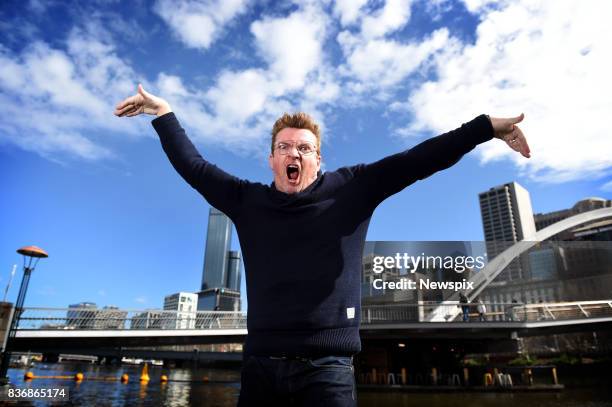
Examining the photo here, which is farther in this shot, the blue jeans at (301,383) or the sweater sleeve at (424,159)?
the sweater sleeve at (424,159)

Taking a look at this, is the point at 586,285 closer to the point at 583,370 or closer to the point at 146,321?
the point at 583,370

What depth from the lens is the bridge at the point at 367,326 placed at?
2689 cm

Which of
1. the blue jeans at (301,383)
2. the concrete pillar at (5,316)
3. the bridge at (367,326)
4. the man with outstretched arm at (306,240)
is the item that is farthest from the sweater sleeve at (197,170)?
the bridge at (367,326)

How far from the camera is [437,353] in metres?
39.3

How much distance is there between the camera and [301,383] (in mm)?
1781

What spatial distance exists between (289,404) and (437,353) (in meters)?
41.8

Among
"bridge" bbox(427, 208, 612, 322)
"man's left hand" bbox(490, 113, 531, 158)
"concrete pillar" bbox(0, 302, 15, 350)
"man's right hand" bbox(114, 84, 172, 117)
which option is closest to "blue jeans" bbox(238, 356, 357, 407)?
"man's left hand" bbox(490, 113, 531, 158)

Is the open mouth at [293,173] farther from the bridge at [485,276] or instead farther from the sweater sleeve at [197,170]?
the bridge at [485,276]

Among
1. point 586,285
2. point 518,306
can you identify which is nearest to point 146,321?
point 518,306

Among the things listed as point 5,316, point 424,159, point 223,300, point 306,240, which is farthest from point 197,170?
point 223,300

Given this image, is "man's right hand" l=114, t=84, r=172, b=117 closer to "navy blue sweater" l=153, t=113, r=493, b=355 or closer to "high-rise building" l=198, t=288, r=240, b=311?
"navy blue sweater" l=153, t=113, r=493, b=355

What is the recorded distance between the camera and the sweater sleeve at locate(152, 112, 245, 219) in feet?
7.69

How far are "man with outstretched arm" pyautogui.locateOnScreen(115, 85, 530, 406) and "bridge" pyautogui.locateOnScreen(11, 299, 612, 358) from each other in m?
27.1

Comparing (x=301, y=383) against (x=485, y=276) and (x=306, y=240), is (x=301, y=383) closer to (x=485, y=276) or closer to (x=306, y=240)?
(x=306, y=240)
